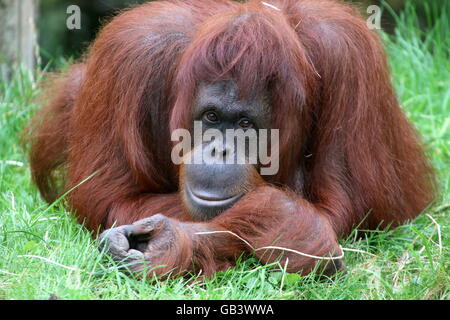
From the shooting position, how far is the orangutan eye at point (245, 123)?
3477 millimetres

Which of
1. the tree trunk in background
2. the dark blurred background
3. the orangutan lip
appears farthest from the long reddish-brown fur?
the dark blurred background

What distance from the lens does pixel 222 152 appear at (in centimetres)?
336

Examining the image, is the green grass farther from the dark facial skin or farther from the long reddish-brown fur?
the dark facial skin

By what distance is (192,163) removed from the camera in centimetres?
339

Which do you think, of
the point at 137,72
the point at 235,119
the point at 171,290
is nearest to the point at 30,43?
the point at 137,72

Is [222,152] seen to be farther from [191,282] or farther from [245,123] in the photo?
[191,282]

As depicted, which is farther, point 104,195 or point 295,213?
point 104,195

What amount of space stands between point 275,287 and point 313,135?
0.89 meters

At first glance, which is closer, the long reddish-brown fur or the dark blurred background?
the long reddish-brown fur

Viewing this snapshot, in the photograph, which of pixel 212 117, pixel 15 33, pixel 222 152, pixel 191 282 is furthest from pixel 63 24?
pixel 191 282

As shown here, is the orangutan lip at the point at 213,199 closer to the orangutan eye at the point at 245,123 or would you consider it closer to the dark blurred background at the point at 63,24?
the orangutan eye at the point at 245,123

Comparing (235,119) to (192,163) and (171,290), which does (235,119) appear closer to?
(192,163)

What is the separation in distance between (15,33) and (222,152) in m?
2.78

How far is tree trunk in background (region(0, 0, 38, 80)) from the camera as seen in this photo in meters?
5.50
